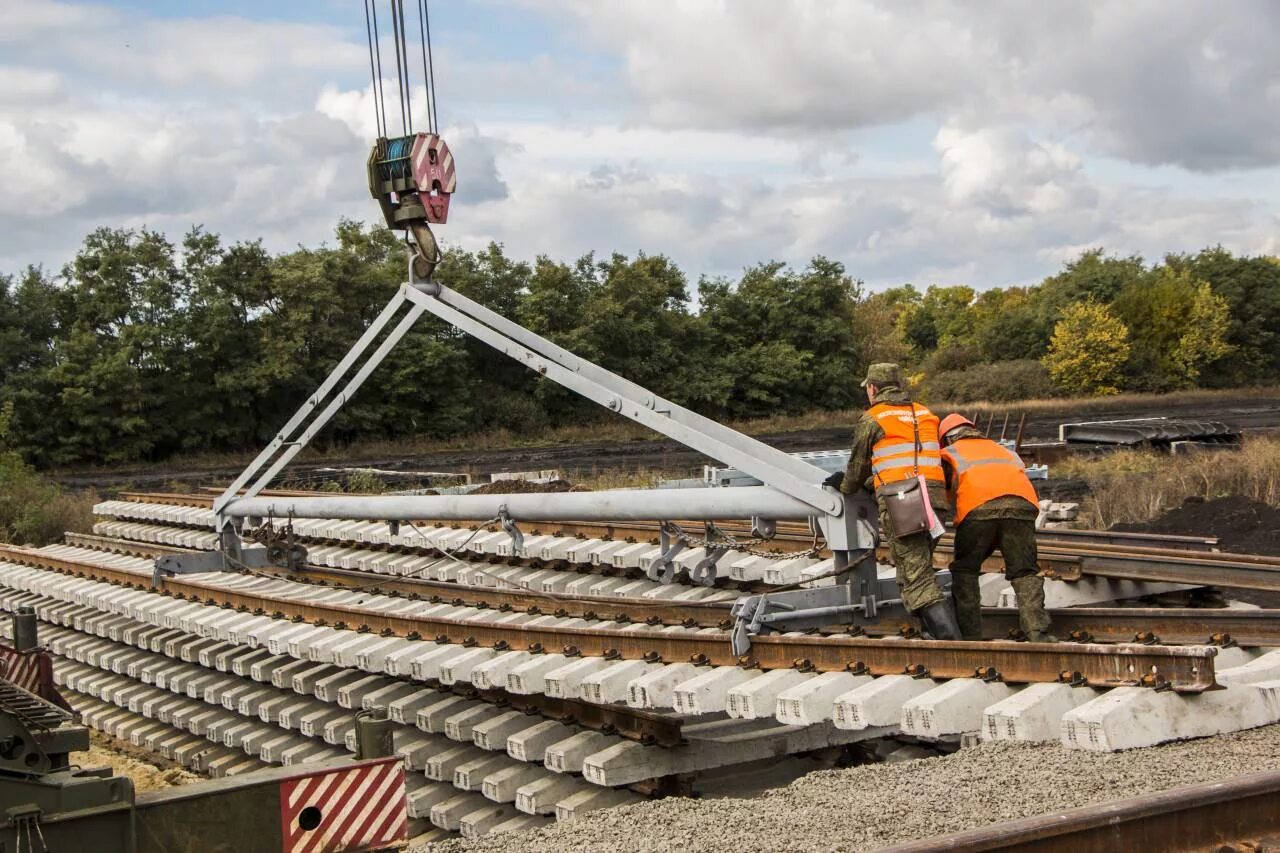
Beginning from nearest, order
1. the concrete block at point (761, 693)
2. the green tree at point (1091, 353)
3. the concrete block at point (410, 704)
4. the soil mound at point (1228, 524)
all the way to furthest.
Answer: the concrete block at point (761, 693) → the concrete block at point (410, 704) → the soil mound at point (1228, 524) → the green tree at point (1091, 353)

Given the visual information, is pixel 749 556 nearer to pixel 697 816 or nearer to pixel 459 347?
pixel 697 816

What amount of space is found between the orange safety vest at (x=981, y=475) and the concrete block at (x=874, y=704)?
51.0 inches

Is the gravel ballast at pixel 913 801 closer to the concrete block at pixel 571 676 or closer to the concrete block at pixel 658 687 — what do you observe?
the concrete block at pixel 658 687

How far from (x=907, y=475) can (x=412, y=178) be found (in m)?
4.55

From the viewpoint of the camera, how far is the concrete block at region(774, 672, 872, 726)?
5301 mm

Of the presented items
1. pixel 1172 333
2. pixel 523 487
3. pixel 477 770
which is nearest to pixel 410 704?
pixel 477 770

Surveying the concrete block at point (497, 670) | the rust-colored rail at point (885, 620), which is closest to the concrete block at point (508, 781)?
the concrete block at point (497, 670)

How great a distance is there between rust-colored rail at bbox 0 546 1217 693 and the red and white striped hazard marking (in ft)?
5.91

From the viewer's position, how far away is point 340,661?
8273 mm

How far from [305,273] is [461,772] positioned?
2898cm

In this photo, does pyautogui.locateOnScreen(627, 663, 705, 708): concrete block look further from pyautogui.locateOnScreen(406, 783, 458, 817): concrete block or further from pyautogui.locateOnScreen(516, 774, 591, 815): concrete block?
pyautogui.locateOnScreen(406, 783, 458, 817): concrete block

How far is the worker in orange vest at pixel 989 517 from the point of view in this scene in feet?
20.2

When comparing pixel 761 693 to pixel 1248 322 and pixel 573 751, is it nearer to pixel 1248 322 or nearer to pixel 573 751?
pixel 573 751

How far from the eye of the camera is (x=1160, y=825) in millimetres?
3850
